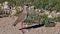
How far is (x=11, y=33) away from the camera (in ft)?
34.6

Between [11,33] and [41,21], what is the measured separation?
75.6 inches

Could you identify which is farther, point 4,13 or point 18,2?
point 18,2

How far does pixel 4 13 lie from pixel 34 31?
11.3ft

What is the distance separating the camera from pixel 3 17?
13141 mm

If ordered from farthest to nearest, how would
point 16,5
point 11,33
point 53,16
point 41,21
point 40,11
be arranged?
point 16,5, point 40,11, point 53,16, point 41,21, point 11,33

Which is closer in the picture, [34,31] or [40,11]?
[34,31]

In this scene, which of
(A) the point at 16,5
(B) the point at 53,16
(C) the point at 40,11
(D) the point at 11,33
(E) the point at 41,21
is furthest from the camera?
(A) the point at 16,5

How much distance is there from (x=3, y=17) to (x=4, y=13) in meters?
0.78


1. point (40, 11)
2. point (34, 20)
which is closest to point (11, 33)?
point (34, 20)

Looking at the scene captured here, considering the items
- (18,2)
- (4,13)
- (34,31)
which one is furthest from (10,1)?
(34,31)

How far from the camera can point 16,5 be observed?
14906 mm

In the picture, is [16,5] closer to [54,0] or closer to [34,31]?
[54,0]

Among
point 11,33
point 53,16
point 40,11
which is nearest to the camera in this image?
point 11,33

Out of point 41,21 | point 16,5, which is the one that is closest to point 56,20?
point 41,21
